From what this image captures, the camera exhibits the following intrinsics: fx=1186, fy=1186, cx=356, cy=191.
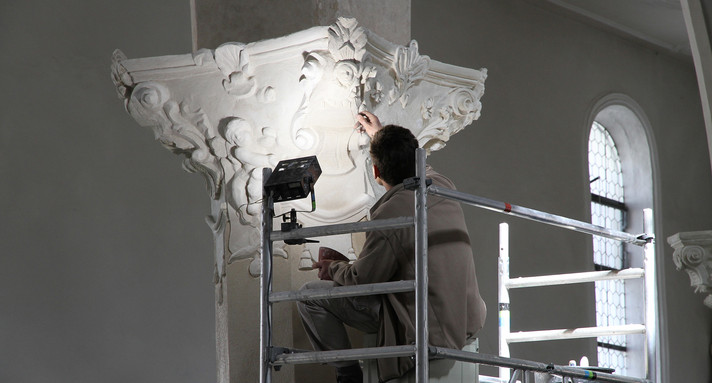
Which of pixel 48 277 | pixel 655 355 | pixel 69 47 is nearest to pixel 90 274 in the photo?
pixel 48 277

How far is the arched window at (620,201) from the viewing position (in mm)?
13570

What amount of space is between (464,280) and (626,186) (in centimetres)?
1001

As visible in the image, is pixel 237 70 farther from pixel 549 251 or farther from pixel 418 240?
pixel 549 251

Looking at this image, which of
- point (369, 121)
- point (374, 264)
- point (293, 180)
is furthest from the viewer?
point (369, 121)

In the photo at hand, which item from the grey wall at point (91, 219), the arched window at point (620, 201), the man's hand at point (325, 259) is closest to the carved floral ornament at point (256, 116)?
the man's hand at point (325, 259)

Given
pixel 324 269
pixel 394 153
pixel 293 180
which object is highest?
pixel 394 153

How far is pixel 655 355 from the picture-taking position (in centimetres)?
535

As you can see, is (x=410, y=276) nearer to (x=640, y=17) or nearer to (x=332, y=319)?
(x=332, y=319)

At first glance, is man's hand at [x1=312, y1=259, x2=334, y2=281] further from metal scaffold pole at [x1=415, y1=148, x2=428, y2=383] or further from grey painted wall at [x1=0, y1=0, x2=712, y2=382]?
grey painted wall at [x1=0, y1=0, x2=712, y2=382]

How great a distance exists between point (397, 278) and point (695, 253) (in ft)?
18.0

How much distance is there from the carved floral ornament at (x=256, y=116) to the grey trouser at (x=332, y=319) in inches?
19.9

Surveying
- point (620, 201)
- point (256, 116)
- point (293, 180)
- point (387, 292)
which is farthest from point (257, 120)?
point (620, 201)

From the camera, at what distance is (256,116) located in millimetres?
5453

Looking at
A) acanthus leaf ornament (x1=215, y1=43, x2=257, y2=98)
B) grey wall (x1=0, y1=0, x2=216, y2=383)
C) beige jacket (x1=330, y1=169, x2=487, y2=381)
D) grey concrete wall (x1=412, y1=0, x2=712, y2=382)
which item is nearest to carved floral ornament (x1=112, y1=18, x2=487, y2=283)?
acanthus leaf ornament (x1=215, y1=43, x2=257, y2=98)
